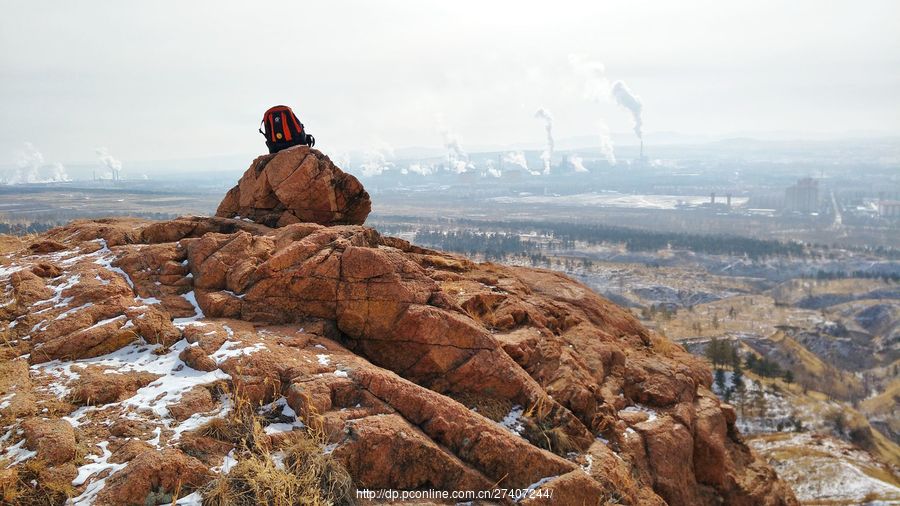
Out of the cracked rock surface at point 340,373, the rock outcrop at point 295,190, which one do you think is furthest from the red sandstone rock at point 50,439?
the rock outcrop at point 295,190

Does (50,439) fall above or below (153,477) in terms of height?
above

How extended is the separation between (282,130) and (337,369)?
895cm

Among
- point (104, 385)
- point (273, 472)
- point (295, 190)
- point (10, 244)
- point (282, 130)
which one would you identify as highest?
point (282, 130)

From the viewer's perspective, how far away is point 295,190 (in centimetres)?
1435

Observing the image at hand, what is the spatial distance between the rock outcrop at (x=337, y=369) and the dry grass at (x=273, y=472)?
0.19m

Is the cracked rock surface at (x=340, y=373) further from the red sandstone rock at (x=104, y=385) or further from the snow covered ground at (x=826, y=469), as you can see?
the snow covered ground at (x=826, y=469)

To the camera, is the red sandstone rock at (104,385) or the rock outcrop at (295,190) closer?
the red sandstone rock at (104,385)

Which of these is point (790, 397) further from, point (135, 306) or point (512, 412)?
point (135, 306)

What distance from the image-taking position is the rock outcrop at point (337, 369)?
7.30 meters

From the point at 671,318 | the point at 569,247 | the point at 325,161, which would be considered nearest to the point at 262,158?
the point at 325,161

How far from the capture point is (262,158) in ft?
49.2

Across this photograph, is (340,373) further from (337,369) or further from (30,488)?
(30,488)

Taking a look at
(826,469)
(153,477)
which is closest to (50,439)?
(153,477)

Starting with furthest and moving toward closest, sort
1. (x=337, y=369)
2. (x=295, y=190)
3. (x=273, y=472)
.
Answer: (x=295, y=190) → (x=337, y=369) → (x=273, y=472)
